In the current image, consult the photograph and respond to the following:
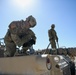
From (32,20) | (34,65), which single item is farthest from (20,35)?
(34,65)

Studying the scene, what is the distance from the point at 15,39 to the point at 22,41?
0.20 metres

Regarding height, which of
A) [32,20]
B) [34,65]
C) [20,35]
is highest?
[32,20]

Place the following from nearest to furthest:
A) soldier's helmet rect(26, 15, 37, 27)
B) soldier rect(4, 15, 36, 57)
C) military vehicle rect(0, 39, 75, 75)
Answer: military vehicle rect(0, 39, 75, 75)
soldier rect(4, 15, 36, 57)
soldier's helmet rect(26, 15, 37, 27)

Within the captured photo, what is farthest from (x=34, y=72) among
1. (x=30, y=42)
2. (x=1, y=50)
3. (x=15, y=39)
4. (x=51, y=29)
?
(x=51, y=29)

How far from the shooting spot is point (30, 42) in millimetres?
5598

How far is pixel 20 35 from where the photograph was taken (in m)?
5.33

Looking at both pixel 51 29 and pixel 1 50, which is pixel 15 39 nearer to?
pixel 1 50

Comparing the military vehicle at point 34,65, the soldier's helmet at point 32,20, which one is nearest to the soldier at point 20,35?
the soldier's helmet at point 32,20

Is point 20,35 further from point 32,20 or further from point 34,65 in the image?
point 34,65

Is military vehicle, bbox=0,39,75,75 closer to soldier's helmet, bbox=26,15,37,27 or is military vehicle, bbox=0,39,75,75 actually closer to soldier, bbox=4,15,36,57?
soldier, bbox=4,15,36,57

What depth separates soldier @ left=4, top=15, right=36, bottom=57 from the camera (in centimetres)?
518

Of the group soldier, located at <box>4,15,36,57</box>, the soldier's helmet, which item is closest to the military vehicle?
soldier, located at <box>4,15,36,57</box>

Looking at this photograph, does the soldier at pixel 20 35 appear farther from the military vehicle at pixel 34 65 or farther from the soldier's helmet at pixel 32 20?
the military vehicle at pixel 34 65

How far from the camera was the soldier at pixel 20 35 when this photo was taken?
518 centimetres
